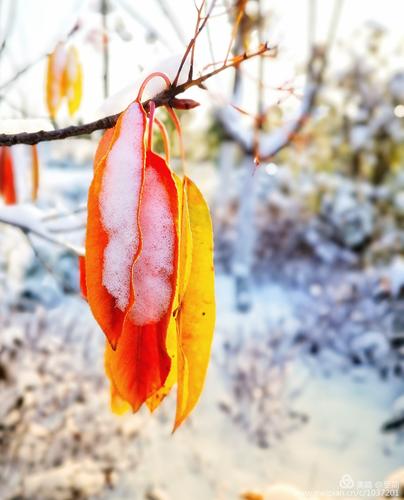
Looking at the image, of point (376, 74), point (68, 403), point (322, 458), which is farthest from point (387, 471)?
point (376, 74)

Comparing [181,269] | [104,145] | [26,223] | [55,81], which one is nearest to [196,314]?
[181,269]

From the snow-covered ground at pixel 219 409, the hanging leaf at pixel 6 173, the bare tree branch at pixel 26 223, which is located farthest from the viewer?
the snow-covered ground at pixel 219 409

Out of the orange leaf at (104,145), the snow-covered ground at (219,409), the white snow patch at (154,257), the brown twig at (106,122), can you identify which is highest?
the brown twig at (106,122)

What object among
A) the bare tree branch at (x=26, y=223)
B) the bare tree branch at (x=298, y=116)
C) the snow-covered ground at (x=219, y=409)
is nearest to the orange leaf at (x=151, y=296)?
the snow-covered ground at (x=219, y=409)

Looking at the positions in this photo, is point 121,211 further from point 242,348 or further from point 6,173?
point 242,348

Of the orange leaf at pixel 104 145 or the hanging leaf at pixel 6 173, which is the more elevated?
the orange leaf at pixel 104 145

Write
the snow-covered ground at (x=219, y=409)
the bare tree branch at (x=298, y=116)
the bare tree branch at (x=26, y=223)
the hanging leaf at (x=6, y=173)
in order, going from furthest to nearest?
the bare tree branch at (x=298, y=116) → the snow-covered ground at (x=219, y=409) → the hanging leaf at (x=6, y=173) → the bare tree branch at (x=26, y=223)

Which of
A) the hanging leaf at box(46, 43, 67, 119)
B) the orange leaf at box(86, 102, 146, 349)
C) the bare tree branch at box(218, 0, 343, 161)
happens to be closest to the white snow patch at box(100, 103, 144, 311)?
the orange leaf at box(86, 102, 146, 349)

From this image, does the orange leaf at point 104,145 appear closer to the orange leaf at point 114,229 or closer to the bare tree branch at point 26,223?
the orange leaf at point 114,229
